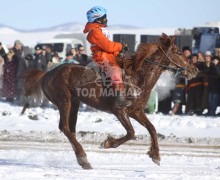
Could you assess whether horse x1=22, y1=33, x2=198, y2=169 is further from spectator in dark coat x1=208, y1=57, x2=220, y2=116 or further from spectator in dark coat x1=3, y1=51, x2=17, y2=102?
spectator in dark coat x1=3, y1=51, x2=17, y2=102

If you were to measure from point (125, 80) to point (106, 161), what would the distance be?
1.45 meters

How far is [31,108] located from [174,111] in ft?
14.1

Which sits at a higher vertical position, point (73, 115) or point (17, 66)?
point (73, 115)

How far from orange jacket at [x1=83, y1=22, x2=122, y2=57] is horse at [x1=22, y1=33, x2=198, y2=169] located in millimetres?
329

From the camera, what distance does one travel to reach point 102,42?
1167cm

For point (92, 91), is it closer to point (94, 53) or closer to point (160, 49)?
point (94, 53)

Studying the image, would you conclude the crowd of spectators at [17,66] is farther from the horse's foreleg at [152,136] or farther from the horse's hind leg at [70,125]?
the horse's foreleg at [152,136]

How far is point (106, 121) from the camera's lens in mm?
18406

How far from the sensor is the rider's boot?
38.2 feet

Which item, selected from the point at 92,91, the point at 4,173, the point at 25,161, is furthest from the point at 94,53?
the point at 4,173

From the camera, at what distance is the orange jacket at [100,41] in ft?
38.3

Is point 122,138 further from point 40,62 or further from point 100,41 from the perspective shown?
point 40,62

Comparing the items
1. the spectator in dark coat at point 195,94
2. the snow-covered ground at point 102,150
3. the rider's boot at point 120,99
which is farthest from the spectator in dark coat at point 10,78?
the rider's boot at point 120,99

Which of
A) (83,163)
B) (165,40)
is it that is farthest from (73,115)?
(165,40)
